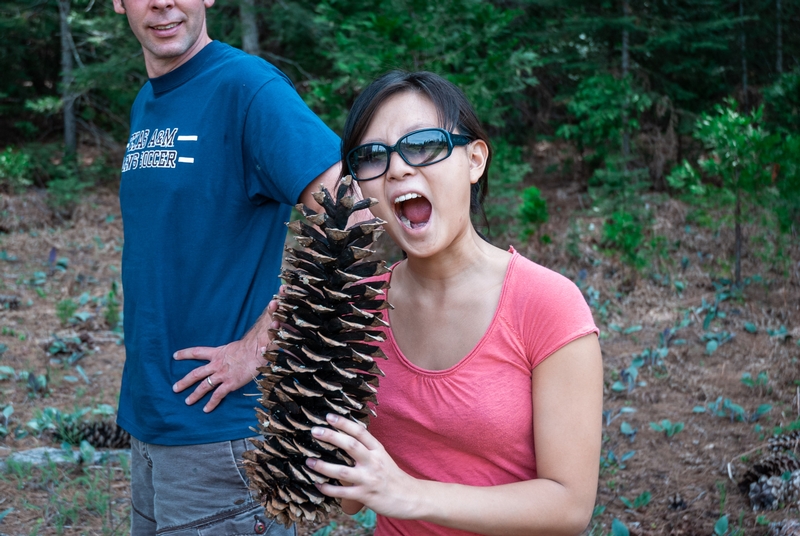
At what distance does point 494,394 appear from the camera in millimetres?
1534

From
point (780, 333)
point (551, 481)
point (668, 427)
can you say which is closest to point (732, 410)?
point (668, 427)

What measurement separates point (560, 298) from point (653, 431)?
3.35m

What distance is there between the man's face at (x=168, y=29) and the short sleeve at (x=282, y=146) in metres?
0.39

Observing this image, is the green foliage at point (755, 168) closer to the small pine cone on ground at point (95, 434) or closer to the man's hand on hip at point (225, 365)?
the small pine cone on ground at point (95, 434)

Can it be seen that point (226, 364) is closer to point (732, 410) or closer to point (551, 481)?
point (551, 481)

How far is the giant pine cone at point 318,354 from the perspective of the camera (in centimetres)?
138

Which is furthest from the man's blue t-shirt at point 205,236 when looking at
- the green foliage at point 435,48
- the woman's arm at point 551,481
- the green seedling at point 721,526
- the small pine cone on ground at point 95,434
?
the green foliage at point 435,48

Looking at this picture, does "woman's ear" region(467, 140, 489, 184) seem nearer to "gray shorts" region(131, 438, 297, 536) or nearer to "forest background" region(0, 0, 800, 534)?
"gray shorts" region(131, 438, 297, 536)

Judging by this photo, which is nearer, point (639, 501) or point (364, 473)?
point (364, 473)

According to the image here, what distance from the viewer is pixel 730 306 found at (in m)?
6.51

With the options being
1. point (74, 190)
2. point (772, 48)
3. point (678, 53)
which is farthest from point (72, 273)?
point (772, 48)

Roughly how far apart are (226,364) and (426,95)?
3.35 feet

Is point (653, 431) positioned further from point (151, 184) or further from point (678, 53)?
point (678, 53)

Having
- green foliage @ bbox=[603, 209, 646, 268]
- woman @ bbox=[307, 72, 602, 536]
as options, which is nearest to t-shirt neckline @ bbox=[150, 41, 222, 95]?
woman @ bbox=[307, 72, 602, 536]
